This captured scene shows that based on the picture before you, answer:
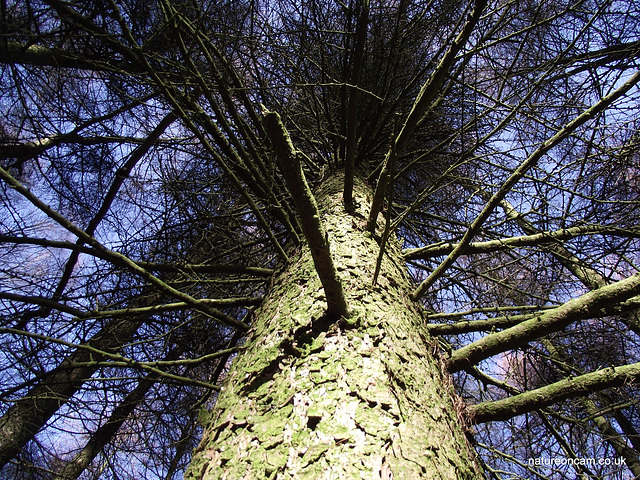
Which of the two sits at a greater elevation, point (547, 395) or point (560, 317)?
point (560, 317)

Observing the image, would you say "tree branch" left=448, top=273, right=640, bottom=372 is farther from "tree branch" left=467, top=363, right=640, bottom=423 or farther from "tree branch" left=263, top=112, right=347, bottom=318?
"tree branch" left=263, top=112, right=347, bottom=318

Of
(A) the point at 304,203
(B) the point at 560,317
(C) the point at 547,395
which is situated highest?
(B) the point at 560,317

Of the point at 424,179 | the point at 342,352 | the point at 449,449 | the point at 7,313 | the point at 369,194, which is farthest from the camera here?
the point at 424,179

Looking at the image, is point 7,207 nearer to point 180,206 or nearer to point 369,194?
point 180,206

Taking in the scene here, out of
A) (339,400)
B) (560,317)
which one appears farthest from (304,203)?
(560,317)

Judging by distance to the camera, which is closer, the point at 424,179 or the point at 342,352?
the point at 342,352

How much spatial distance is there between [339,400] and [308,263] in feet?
2.56

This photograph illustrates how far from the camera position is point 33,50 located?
7.44 ft

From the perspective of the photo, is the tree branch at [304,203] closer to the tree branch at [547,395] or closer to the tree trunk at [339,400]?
the tree trunk at [339,400]

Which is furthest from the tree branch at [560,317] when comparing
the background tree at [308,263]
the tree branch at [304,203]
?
the tree branch at [304,203]

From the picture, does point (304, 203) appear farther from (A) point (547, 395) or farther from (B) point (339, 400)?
(A) point (547, 395)

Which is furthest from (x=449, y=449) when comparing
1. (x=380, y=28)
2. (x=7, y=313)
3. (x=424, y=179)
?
(x=424, y=179)

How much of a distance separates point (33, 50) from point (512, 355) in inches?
157

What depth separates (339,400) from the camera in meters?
0.96
